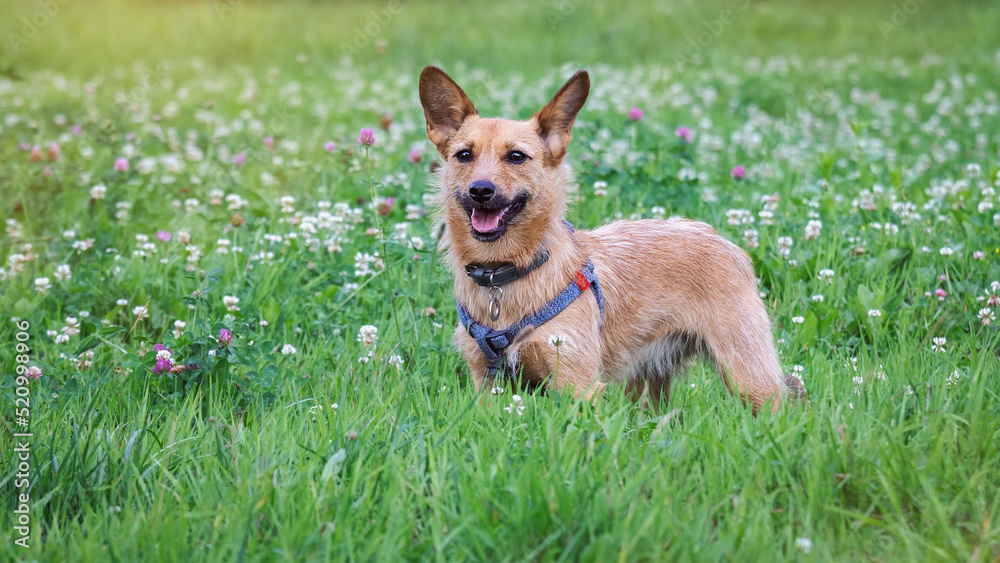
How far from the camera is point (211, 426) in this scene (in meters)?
3.18

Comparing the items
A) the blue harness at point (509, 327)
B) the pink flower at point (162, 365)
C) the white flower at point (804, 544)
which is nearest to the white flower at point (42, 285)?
the pink flower at point (162, 365)

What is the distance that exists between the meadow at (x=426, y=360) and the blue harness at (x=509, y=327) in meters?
0.16

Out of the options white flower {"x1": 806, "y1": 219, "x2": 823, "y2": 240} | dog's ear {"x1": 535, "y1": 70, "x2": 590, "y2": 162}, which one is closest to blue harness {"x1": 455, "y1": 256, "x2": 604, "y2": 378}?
dog's ear {"x1": 535, "y1": 70, "x2": 590, "y2": 162}

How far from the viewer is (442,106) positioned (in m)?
4.00

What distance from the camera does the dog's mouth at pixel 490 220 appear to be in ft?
11.5

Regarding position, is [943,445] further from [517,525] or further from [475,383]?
[475,383]

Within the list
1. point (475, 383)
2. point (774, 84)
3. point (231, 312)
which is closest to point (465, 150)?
point (475, 383)

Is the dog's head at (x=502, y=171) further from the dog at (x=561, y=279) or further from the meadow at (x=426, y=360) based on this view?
the meadow at (x=426, y=360)

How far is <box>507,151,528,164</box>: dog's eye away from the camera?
147 inches

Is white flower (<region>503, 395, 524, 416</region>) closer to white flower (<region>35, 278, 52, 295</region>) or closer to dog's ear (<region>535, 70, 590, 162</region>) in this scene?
dog's ear (<region>535, 70, 590, 162</region>)

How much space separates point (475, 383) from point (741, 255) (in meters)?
1.51

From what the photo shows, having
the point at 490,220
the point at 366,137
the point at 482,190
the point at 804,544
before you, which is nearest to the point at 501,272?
the point at 490,220

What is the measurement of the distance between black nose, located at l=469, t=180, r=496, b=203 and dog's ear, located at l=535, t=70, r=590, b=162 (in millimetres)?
536

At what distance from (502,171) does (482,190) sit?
0.20m
